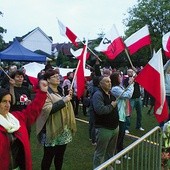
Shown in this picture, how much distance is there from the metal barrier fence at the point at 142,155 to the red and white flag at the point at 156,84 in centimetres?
28

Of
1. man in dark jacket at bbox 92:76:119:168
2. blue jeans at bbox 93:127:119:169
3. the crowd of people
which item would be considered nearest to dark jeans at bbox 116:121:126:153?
the crowd of people

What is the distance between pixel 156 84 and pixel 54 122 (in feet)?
4.83

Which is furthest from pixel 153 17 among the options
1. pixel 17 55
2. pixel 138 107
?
pixel 138 107

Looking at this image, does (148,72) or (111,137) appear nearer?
(148,72)

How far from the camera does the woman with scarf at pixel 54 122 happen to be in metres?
4.91

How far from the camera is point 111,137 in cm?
567

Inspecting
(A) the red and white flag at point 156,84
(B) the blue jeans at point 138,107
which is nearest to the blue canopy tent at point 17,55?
(B) the blue jeans at point 138,107

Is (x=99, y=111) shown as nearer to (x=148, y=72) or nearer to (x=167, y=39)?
(x=148, y=72)

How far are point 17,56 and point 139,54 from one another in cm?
2762

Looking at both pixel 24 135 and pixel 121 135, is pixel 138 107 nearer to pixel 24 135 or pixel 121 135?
pixel 121 135

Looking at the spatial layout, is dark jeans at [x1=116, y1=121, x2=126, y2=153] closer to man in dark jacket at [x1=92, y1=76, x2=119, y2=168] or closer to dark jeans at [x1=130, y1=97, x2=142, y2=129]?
man in dark jacket at [x1=92, y1=76, x2=119, y2=168]

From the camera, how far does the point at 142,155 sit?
4.10m

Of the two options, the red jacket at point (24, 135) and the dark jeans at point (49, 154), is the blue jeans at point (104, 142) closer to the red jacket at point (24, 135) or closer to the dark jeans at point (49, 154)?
the dark jeans at point (49, 154)

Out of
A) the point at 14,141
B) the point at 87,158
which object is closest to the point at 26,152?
the point at 14,141
